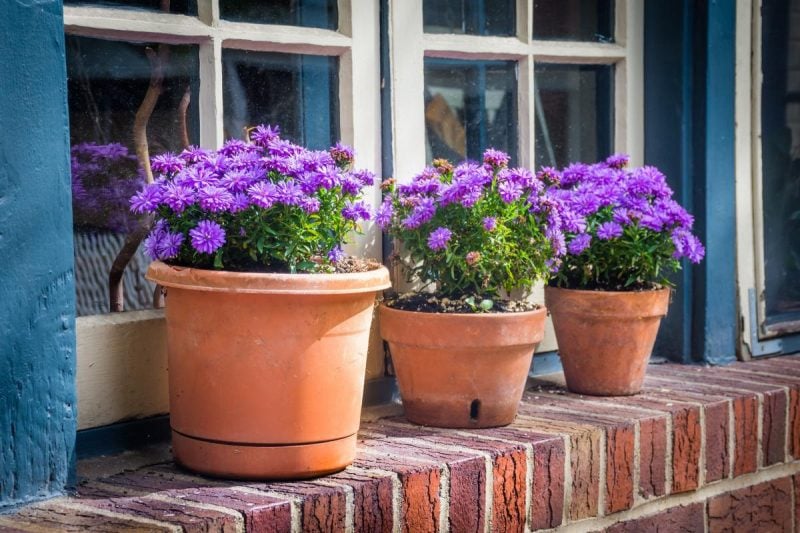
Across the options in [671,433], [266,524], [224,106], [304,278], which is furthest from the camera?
[671,433]

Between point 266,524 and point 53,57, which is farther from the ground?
point 53,57

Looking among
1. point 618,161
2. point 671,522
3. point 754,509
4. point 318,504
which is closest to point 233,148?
point 318,504

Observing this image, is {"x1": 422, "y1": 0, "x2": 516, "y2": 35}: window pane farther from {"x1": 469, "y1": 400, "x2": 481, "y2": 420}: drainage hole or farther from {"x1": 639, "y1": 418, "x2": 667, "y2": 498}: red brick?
{"x1": 639, "y1": 418, "x2": 667, "y2": 498}: red brick

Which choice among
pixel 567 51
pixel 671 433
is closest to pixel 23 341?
pixel 671 433

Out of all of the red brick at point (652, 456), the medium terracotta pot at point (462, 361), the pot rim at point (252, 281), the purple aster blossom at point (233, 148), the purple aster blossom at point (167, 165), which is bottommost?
the red brick at point (652, 456)

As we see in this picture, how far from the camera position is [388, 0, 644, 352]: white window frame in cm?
270

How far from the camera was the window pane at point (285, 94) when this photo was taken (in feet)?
8.11

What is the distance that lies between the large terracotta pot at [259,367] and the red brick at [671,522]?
85 cm

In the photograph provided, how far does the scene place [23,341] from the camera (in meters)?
1.90

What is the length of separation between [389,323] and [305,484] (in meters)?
0.57

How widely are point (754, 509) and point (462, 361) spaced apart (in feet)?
3.64

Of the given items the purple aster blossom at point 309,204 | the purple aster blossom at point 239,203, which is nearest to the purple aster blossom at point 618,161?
the purple aster blossom at point 309,204

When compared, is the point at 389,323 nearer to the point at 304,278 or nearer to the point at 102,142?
the point at 304,278

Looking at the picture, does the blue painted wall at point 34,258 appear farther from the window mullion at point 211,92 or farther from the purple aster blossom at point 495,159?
the purple aster blossom at point 495,159
